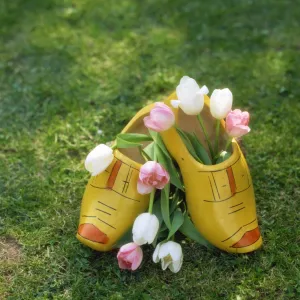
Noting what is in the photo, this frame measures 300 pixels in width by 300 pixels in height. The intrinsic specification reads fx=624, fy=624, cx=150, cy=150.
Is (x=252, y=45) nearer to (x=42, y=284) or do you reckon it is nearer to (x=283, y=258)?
(x=283, y=258)

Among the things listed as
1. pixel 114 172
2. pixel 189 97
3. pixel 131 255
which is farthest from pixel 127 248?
pixel 189 97

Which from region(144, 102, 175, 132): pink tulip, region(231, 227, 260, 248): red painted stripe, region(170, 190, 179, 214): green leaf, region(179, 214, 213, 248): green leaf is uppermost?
region(144, 102, 175, 132): pink tulip

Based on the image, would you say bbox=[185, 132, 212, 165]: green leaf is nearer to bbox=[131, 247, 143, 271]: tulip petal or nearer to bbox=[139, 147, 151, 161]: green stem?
bbox=[139, 147, 151, 161]: green stem

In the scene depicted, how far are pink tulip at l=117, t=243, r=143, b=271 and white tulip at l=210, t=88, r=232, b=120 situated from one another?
0.46m

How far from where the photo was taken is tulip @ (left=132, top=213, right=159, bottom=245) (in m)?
1.77

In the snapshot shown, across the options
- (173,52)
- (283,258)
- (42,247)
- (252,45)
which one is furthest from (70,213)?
(252,45)

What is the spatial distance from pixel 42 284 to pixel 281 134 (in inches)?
43.4

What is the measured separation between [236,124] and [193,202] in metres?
0.27

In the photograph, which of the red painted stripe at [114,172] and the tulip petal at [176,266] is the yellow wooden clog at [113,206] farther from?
the tulip petal at [176,266]

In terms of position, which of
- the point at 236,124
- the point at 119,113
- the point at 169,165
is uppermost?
the point at 236,124

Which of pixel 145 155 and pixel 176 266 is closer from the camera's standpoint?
pixel 176 266

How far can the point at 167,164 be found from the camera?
193cm

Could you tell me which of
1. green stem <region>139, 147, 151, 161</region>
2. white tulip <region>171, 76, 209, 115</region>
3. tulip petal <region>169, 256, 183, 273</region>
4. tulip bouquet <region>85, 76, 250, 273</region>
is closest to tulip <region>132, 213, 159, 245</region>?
tulip bouquet <region>85, 76, 250, 273</region>

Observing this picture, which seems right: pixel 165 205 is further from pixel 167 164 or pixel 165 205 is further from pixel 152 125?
pixel 152 125
